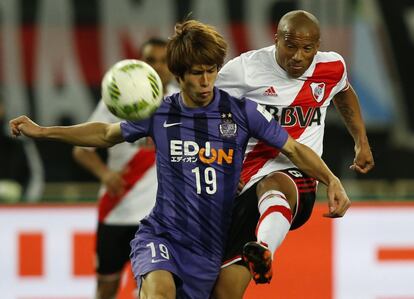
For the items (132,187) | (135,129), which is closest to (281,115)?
(135,129)

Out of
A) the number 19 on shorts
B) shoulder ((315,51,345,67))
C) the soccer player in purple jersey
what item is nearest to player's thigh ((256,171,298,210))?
the soccer player in purple jersey

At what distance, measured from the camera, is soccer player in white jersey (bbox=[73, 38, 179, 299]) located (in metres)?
7.65

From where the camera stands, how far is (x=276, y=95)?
18.6 ft

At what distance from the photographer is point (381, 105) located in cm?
1109

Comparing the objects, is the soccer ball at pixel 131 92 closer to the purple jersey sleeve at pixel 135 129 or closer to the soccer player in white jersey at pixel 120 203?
the purple jersey sleeve at pixel 135 129

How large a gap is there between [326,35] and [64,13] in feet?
8.33

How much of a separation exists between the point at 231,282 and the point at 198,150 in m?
0.67

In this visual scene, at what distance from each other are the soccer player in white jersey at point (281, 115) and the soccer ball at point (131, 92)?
690 mm

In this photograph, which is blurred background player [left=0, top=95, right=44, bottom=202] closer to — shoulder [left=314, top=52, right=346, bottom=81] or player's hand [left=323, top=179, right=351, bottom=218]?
shoulder [left=314, top=52, right=346, bottom=81]

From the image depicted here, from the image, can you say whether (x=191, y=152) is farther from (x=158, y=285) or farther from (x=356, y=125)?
(x=356, y=125)

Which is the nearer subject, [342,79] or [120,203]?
[342,79]

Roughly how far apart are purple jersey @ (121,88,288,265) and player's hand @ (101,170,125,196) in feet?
7.15

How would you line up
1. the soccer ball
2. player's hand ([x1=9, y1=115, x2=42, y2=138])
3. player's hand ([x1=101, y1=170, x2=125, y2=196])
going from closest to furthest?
the soccer ball → player's hand ([x1=9, y1=115, x2=42, y2=138]) → player's hand ([x1=101, y1=170, x2=125, y2=196])

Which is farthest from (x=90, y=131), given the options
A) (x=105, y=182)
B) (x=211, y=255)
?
Answer: (x=105, y=182)
